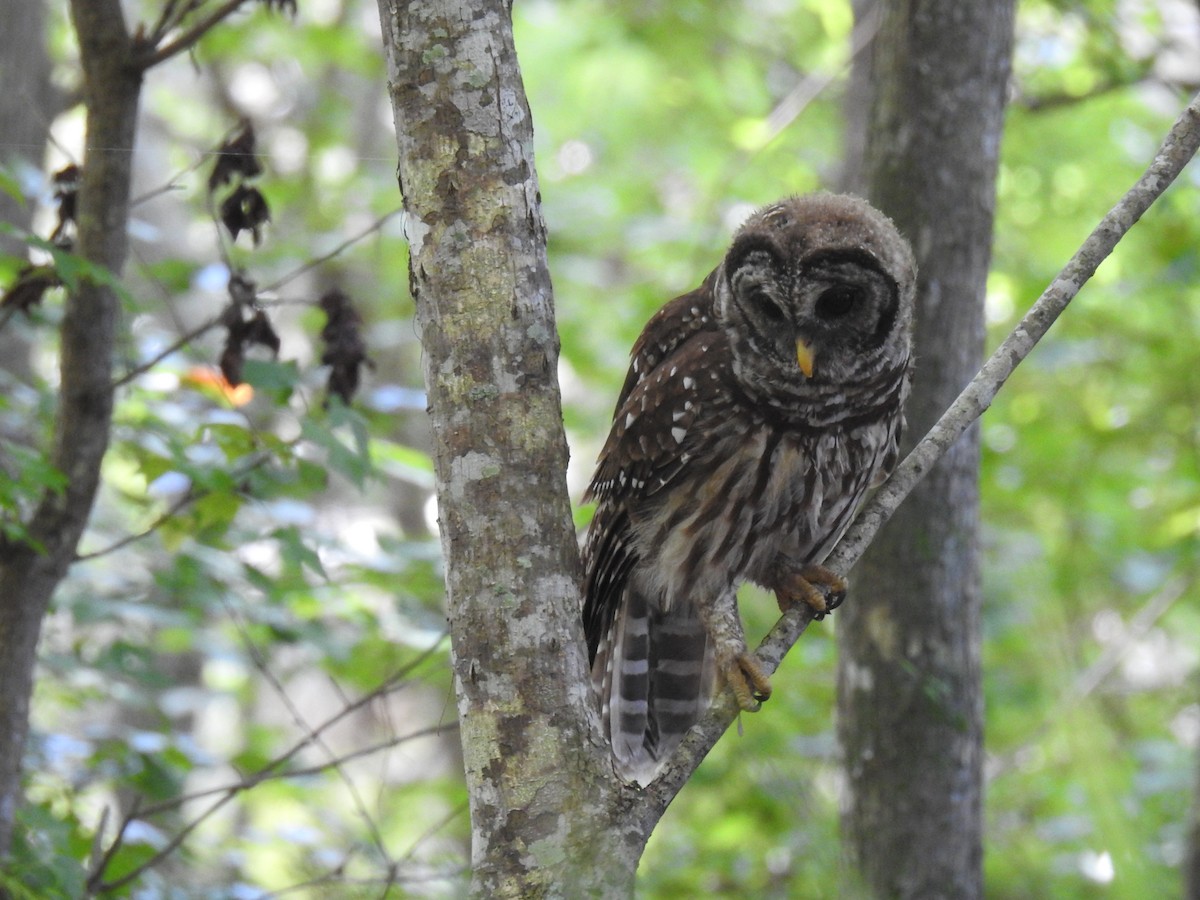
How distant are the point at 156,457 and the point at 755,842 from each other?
300 cm

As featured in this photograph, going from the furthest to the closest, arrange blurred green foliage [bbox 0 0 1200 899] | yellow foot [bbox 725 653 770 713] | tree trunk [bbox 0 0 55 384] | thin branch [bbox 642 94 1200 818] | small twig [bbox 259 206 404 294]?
tree trunk [bbox 0 0 55 384] → blurred green foliage [bbox 0 0 1200 899] → small twig [bbox 259 206 404 294] → yellow foot [bbox 725 653 770 713] → thin branch [bbox 642 94 1200 818]

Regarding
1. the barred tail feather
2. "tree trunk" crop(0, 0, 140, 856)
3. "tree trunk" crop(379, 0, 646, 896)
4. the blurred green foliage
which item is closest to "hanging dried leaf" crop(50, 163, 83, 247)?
"tree trunk" crop(0, 0, 140, 856)

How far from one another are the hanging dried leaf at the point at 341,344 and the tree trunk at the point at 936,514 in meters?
1.37

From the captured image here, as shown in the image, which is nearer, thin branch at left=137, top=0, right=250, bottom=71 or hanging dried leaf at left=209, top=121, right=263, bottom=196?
thin branch at left=137, top=0, right=250, bottom=71

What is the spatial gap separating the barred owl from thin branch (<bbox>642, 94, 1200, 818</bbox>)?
0.24 meters

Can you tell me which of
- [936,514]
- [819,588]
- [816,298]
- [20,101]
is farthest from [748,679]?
[20,101]

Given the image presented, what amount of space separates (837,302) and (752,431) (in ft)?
1.14

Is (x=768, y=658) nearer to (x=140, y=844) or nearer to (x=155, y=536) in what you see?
(x=140, y=844)

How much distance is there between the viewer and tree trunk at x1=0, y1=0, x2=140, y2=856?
257 cm

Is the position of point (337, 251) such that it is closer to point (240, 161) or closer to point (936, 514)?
point (240, 161)

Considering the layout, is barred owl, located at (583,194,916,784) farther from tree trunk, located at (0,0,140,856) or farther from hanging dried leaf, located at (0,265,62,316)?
hanging dried leaf, located at (0,265,62,316)

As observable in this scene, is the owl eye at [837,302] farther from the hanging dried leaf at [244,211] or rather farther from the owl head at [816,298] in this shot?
the hanging dried leaf at [244,211]

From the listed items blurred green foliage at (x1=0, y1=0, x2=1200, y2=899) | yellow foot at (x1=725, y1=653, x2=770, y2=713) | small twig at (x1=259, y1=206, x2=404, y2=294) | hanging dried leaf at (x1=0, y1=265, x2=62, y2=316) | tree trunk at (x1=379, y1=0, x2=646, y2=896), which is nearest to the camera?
tree trunk at (x1=379, y1=0, x2=646, y2=896)

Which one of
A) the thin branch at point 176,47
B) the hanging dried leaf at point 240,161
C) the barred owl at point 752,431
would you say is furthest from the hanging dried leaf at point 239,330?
the barred owl at point 752,431
